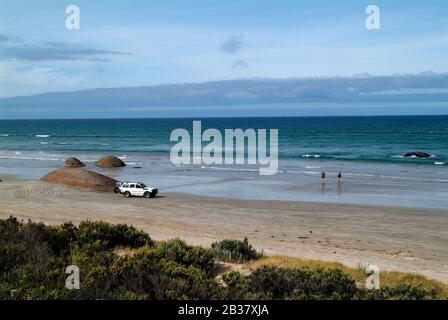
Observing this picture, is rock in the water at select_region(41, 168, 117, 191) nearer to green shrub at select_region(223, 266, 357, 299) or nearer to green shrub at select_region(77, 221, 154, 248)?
green shrub at select_region(77, 221, 154, 248)

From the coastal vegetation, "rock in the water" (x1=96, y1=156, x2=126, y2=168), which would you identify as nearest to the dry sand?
the coastal vegetation

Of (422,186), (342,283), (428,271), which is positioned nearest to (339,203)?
(422,186)

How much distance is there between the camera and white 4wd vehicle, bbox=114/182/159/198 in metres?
35.6

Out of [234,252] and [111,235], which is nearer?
[234,252]

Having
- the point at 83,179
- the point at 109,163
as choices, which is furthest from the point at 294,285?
the point at 109,163

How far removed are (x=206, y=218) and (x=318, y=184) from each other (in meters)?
17.3

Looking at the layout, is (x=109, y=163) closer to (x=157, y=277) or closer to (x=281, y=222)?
(x=281, y=222)

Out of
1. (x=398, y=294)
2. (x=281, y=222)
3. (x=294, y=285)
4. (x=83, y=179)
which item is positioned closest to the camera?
(x=398, y=294)

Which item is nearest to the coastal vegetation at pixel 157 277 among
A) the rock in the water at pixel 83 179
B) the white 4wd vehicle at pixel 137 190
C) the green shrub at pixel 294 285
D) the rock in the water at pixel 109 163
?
the green shrub at pixel 294 285

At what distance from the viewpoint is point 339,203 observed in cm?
3291

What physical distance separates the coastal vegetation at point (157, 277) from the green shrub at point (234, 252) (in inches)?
16.4

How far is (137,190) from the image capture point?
118ft

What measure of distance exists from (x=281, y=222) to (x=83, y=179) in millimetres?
20065
